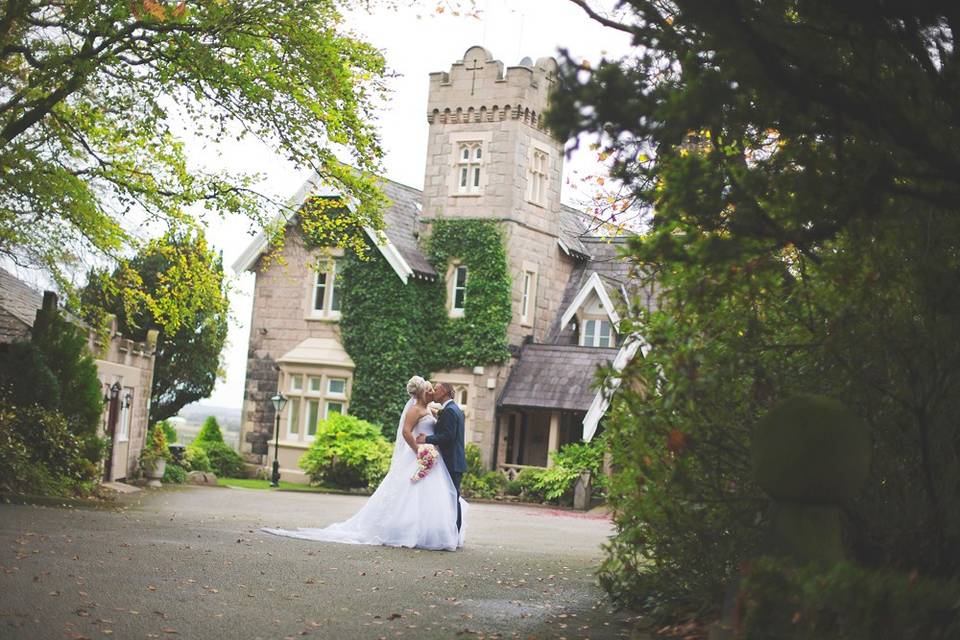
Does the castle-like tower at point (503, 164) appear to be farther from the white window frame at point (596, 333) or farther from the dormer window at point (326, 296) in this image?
the dormer window at point (326, 296)

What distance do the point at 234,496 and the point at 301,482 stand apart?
25.0 feet

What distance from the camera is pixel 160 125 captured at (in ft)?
60.1


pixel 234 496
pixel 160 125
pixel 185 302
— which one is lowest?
pixel 234 496

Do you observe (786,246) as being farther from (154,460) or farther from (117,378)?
(154,460)

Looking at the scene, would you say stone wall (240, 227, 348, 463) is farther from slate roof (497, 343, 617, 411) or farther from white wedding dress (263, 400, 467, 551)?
white wedding dress (263, 400, 467, 551)

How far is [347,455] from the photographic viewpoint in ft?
102

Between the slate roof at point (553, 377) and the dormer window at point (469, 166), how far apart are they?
476 cm

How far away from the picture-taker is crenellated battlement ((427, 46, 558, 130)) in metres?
33.3

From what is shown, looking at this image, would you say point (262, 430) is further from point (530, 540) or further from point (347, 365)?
point (530, 540)

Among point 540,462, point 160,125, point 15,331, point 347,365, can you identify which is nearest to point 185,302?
point 15,331

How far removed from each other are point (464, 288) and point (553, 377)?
11.4ft

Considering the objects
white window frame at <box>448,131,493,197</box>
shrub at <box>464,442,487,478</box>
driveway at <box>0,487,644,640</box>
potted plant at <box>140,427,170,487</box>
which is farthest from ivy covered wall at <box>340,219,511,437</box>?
driveway at <box>0,487,644,640</box>

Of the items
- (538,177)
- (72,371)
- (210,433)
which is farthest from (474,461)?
(72,371)

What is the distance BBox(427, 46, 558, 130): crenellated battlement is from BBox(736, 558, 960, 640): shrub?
1114 inches
